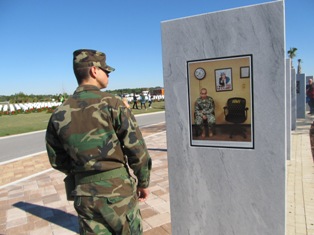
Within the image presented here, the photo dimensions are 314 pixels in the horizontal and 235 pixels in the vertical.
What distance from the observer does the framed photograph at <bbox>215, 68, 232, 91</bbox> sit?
85.7 inches

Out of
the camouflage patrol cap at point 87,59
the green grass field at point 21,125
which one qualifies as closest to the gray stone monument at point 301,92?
the green grass field at point 21,125

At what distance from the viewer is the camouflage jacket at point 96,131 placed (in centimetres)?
188

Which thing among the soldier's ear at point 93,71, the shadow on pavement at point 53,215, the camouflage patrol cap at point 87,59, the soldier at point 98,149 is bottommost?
the shadow on pavement at point 53,215

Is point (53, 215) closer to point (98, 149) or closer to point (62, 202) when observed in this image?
point (62, 202)

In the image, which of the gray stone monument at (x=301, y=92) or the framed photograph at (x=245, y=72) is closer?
the framed photograph at (x=245, y=72)

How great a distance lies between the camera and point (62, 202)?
434cm

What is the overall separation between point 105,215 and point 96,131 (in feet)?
1.95

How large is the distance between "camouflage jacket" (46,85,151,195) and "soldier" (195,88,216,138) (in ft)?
2.02

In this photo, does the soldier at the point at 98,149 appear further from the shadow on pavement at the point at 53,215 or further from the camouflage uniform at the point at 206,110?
the shadow on pavement at the point at 53,215

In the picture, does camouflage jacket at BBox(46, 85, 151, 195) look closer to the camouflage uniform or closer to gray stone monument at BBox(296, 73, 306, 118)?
the camouflage uniform

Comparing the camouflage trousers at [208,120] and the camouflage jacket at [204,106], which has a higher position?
the camouflage jacket at [204,106]

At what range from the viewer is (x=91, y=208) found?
1924 mm

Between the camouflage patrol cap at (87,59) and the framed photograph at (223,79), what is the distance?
2.99 ft

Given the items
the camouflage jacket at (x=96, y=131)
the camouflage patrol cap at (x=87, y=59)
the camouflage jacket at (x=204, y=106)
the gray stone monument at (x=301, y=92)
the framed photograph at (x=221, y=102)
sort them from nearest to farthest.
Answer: the camouflage jacket at (x=96, y=131), the camouflage patrol cap at (x=87, y=59), the framed photograph at (x=221, y=102), the camouflage jacket at (x=204, y=106), the gray stone monument at (x=301, y=92)
